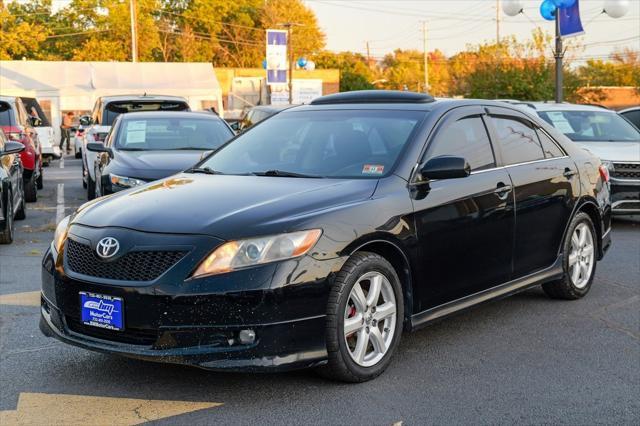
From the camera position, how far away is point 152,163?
10.8 meters

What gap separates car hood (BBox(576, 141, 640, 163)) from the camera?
11460 millimetres

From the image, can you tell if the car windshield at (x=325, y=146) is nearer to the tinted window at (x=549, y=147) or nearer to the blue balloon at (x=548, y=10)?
the tinted window at (x=549, y=147)

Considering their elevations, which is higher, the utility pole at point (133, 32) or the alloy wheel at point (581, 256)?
the utility pole at point (133, 32)

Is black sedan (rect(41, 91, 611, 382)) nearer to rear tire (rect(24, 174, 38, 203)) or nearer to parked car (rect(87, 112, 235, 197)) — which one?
parked car (rect(87, 112, 235, 197))

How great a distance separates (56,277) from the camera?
491 cm

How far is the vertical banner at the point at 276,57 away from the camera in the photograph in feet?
121

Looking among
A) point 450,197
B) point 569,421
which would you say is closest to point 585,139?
point 450,197

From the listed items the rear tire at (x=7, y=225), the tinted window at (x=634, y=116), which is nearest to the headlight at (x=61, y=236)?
the rear tire at (x=7, y=225)

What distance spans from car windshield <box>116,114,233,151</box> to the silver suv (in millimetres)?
4722

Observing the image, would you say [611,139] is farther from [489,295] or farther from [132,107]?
[132,107]

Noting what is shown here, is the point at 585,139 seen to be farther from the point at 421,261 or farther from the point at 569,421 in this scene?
the point at 569,421

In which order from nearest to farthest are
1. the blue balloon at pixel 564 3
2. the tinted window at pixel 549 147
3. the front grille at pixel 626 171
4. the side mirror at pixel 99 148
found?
the tinted window at pixel 549 147 < the front grille at pixel 626 171 < the side mirror at pixel 99 148 < the blue balloon at pixel 564 3

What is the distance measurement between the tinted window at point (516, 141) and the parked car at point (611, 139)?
5.00 meters

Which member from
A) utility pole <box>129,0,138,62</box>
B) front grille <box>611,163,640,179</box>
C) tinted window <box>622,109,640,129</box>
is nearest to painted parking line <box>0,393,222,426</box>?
front grille <box>611,163,640,179</box>
